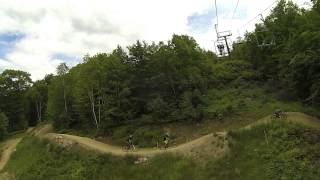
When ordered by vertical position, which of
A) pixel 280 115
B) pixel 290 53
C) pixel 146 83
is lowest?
pixel 280 115

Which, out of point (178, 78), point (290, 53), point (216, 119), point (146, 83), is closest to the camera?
point (290, 53)

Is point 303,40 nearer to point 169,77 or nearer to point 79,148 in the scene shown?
point 169,77

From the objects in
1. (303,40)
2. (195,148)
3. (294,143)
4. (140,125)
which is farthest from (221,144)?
(140,125)

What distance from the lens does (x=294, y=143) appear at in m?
31.0

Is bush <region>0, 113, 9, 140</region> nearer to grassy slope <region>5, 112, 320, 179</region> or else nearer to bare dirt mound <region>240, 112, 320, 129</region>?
grassy slope <region>5, 112, 320, 179</region>

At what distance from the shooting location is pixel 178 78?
50.2 meters

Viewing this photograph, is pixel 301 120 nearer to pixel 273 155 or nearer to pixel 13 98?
pixel 273 155

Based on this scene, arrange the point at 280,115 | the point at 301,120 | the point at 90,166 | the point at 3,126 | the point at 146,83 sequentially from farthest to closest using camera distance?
1. the point at 3,126
2. the point at 146,83
3. the point at 90,166
4. the point at 280,115
5. the point at 301,120

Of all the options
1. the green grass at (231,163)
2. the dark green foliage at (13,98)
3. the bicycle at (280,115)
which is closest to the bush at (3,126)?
the dark green foliage at (13,98)

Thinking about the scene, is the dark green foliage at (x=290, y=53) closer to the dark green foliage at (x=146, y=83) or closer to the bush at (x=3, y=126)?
the dark green foliage at (x=146, y=83)

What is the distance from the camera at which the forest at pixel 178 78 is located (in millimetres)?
45031

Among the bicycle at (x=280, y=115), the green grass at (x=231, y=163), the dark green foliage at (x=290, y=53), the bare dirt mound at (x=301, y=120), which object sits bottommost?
the green grass at (x=231, y=163)

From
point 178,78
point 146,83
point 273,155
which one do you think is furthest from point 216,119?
point 273,155

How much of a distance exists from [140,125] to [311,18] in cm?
2197
